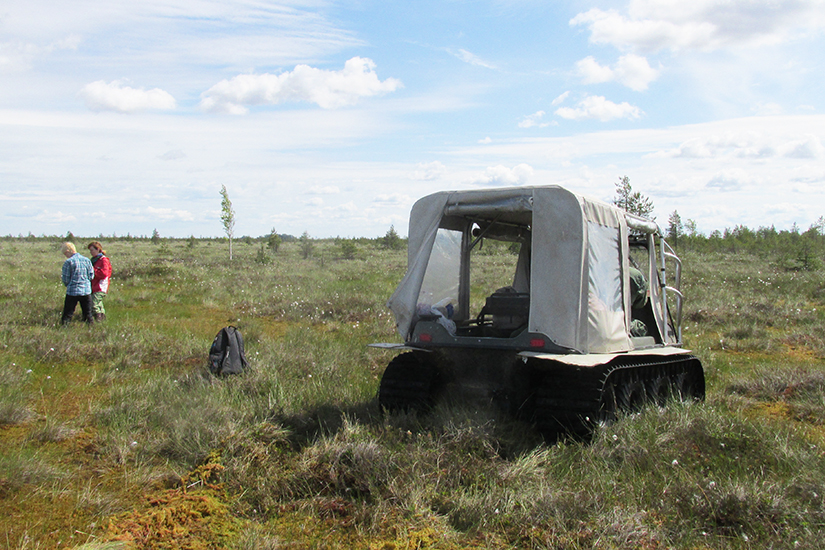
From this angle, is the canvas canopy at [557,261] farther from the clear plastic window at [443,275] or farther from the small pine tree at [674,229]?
the small pine tree at [674,229]

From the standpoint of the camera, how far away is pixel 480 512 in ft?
13.8

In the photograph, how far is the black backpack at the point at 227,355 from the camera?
802cm

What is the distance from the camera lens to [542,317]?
5352 mm

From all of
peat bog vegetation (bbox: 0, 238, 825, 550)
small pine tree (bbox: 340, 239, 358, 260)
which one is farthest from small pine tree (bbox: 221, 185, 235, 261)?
peat bog vegetation (bbox: 0, 238, 825, 550)

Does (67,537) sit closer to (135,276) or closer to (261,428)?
(261,428)

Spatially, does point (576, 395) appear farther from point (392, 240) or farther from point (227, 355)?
point (392, 240)

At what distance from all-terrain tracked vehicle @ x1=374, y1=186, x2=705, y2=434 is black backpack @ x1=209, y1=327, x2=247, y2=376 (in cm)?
265

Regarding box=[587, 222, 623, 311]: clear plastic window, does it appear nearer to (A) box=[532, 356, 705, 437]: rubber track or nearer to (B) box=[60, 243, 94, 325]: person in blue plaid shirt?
(A) box=[532, 356, 705, 437]: rubber track

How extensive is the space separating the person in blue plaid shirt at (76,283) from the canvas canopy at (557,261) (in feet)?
26.0

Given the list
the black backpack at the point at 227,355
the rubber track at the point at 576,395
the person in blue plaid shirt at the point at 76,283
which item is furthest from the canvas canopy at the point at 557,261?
the person in blue plaid shirt at the point at 76,283

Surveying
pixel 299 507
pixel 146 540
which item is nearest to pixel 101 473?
pixel 146 540

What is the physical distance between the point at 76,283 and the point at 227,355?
5.08 metres

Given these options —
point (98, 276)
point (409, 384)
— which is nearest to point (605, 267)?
point (409, 384)

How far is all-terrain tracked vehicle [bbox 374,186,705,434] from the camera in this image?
5285 mm
